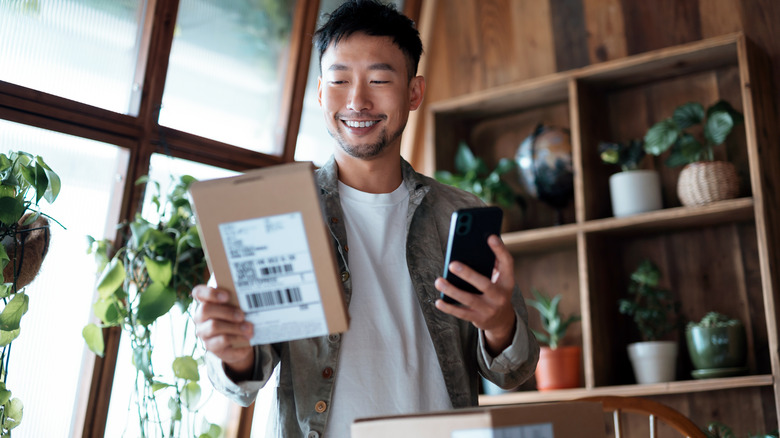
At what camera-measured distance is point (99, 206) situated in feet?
7.52

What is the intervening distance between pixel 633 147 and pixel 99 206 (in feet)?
5.87

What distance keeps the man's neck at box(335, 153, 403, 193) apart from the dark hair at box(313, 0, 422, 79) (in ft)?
0.64

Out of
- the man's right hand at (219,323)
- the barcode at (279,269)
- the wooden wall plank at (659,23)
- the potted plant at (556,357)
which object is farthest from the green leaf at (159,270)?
the wooden wall plank at (659,23)

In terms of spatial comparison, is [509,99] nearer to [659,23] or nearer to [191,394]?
[659,23]

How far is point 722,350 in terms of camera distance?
235 centimetres

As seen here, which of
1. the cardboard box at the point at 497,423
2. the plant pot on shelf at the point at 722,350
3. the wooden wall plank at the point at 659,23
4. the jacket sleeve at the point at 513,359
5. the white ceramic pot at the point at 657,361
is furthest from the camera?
the wooden wall plank at the point at 659,23

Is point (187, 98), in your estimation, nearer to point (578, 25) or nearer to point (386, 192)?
point (386, 192)

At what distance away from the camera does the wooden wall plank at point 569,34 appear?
9.62ft

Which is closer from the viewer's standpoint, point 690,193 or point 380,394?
point 380,394

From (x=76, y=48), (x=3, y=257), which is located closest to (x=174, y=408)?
(x=3, y=257)

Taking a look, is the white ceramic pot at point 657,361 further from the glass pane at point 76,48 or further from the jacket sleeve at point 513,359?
the glass pane at point 76,48

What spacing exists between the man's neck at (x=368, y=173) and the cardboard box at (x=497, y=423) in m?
0.61

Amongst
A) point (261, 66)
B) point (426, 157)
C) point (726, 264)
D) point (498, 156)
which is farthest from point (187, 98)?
point (726, 264)

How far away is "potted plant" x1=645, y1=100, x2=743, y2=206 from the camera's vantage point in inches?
95.1
